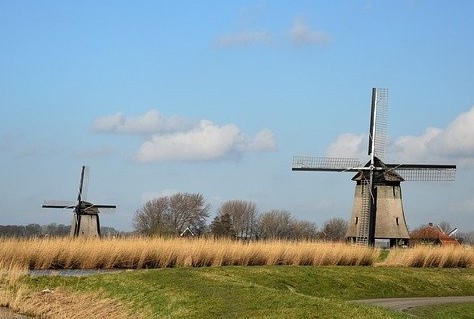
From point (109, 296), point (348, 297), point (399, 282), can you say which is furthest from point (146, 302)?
point (399, 282)

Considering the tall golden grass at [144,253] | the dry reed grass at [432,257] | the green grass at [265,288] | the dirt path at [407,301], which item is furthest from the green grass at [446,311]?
the dry reed grass at [432,257]

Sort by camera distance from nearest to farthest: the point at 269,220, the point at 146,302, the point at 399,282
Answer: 1. the point at 146,302
2. the point at 399,282
3. the point at 269,220

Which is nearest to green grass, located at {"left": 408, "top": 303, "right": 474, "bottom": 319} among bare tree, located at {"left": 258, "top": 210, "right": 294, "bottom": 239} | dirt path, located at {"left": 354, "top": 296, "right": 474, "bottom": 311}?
dirt path, located at {"left": 354, "top": 296, "right": 474, "bottom": 311}

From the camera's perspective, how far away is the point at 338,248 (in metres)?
32.3

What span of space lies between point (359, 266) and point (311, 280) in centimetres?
642

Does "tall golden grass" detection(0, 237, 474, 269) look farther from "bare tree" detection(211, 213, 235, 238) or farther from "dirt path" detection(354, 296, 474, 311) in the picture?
"bare tree" detection(211, 213, 235, 238)

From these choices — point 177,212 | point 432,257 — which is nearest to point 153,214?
point 177,212

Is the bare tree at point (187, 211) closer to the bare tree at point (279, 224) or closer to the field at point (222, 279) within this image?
the bare tree at point (279, 224)

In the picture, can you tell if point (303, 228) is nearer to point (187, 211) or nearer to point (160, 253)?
point (187, 211)

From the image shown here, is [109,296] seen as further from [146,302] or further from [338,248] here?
[338,248]

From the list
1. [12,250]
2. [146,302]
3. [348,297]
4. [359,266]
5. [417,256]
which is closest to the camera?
[146,302]

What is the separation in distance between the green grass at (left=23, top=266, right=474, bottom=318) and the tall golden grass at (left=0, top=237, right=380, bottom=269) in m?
2.23

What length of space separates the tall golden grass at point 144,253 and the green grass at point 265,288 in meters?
2.23

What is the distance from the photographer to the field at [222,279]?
58.6ft
